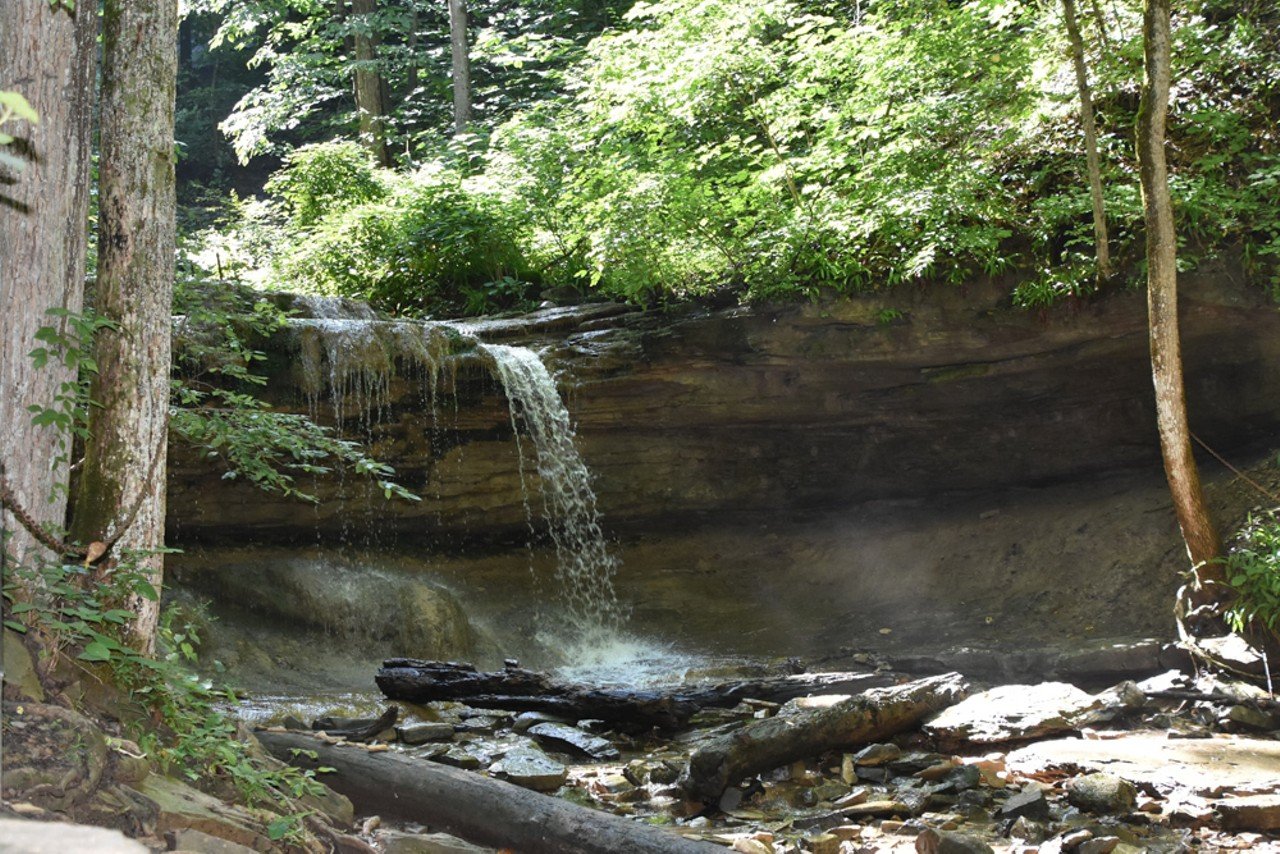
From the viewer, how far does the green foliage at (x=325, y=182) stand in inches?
591

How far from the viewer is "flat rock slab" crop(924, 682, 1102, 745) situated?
637 cm

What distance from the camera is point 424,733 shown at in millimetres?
6457

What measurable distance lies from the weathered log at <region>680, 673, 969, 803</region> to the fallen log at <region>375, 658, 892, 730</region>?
0.86 meters

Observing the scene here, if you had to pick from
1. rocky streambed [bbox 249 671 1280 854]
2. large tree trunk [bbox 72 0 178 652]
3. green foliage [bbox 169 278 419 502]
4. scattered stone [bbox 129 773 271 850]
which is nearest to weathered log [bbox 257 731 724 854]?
rocky streambed [bbox 249 671 1280 854]

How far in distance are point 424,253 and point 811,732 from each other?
30.2ft

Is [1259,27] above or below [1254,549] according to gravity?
above

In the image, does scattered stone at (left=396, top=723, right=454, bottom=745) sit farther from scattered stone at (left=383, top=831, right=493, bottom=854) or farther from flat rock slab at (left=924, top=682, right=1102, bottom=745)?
flat rock slab at (left=924, top=682, right=1102, bottom=745)

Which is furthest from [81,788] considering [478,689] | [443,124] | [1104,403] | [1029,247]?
[443,124]

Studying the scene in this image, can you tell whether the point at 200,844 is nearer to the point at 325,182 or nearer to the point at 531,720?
the point at 531,720

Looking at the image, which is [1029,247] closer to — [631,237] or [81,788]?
[631,237]

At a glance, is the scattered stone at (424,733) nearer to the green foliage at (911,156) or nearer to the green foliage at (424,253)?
the green foliage at (911,156)

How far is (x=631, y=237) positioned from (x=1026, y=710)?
19.4 feet

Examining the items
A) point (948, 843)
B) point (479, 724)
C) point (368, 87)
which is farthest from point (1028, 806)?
point (368, 87)

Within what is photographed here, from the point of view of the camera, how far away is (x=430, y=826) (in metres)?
4.56
